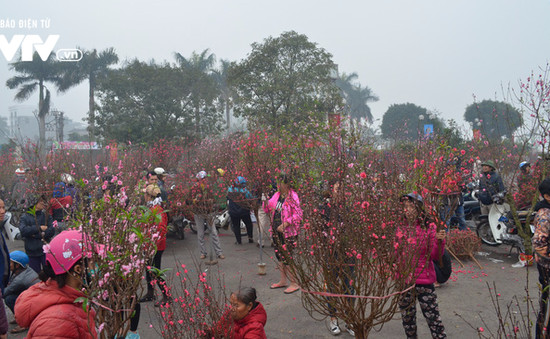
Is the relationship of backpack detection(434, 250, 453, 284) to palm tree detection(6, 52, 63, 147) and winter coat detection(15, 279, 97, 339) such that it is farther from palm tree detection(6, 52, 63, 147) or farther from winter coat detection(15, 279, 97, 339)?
palm tree detection(6, 52, 63, 147)

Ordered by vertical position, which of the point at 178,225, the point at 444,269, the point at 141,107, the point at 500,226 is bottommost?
the point at 178,225

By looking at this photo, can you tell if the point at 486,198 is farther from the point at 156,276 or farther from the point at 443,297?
the point at 156,276

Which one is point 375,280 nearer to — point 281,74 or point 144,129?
point 281,74

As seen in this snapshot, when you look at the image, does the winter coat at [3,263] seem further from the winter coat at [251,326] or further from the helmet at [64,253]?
the winter coat at [251,326]

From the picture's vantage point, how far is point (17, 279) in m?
4.93

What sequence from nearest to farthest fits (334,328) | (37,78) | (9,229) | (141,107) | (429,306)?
(429,306)
(334,328)
(9,229)
(141,107)
(37,78)

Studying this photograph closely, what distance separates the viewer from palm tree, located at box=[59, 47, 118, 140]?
38.9 metres

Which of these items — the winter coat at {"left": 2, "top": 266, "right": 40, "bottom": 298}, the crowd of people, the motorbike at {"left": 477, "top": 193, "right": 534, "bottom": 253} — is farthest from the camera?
the motorbike at {"left": 477, "top": 193, "right": 534, "bottom": 253}

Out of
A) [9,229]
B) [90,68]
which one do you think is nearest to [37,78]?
[90,68]

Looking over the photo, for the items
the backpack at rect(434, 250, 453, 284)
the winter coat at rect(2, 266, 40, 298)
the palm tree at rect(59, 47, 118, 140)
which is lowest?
the winter coat at rect(2, 266, 40, 298)

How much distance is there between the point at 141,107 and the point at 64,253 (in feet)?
94.5

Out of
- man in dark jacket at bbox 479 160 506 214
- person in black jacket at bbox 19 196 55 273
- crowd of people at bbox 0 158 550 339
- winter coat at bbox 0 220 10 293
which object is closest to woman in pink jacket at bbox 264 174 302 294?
crowd of people at bbox 0 158 550 339

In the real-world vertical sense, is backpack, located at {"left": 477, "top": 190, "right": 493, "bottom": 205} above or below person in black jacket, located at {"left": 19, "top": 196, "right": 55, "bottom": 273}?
above

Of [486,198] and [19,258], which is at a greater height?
[486,198]
